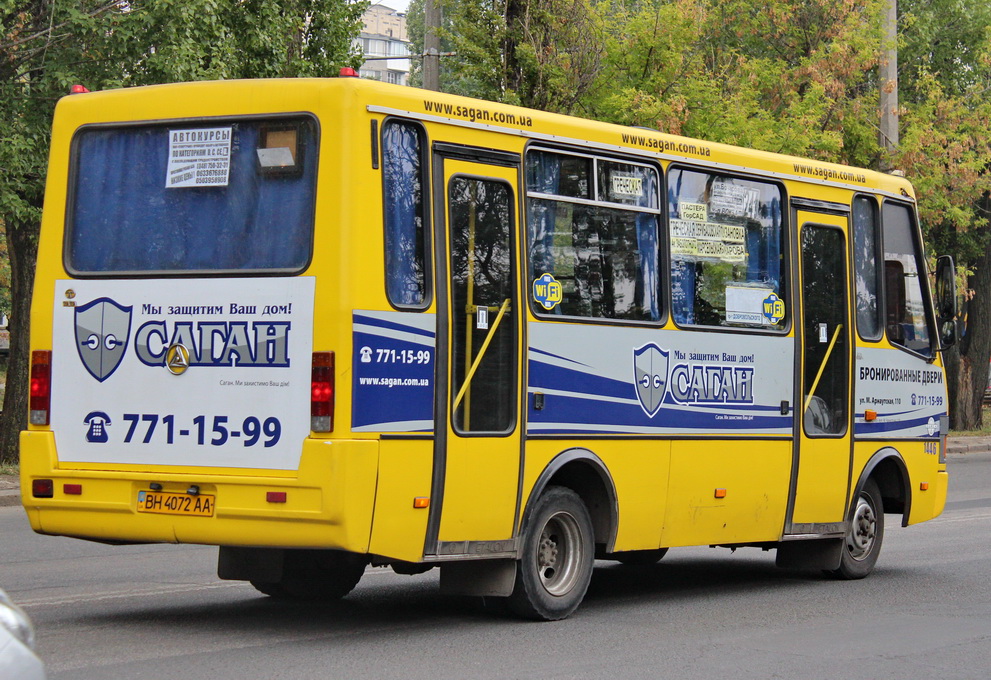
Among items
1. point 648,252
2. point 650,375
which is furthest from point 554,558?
point 648,252

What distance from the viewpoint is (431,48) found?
2048 centimetres

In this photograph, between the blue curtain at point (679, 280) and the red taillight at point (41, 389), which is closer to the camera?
the red taillight at point (41, 389)

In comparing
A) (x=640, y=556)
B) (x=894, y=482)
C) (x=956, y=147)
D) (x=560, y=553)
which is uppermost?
(x=956, y=147)

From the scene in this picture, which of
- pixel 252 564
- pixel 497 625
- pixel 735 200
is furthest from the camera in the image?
pixel 735 200

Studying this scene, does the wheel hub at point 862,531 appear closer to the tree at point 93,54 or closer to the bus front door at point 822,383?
the bus front door at point 822,383

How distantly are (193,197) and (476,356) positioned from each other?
5.89 feet

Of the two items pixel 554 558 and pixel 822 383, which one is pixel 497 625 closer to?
pixel 554 558

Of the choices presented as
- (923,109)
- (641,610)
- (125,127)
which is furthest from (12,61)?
(923,109)

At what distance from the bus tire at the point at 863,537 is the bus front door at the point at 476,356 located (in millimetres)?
4145

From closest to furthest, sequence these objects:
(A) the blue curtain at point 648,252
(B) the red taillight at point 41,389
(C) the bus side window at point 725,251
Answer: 1. (B) the red taillight at point 41,389
2. (A) the blue curtain at point 648,252
3. (C) the bus side window at point 725,251

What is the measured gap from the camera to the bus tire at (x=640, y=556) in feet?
38.2

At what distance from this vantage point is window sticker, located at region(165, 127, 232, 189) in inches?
336

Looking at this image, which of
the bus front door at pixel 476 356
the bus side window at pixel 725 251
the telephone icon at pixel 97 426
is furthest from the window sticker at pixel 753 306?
the telephone icon at pixel 97 426

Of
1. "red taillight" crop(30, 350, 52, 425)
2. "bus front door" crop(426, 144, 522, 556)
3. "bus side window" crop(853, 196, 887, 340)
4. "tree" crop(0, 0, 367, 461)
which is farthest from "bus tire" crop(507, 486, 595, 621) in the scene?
"tree" crop(0, 0, 367, 461)
